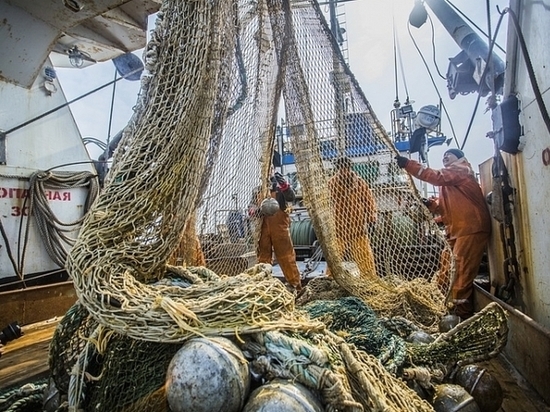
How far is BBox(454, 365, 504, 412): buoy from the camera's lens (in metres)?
1.52

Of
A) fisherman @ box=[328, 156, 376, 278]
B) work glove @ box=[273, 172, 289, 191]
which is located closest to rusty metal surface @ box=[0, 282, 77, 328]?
work glove @ box=[273, 172, 289, 191]

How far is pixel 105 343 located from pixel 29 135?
341 centimetres

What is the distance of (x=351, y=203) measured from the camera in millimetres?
3234

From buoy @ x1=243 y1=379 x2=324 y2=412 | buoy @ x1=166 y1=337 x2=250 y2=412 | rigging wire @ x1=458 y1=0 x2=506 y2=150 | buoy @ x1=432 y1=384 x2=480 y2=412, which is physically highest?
rigging wire @ x1=458 y1=0 x2=506 y2=150

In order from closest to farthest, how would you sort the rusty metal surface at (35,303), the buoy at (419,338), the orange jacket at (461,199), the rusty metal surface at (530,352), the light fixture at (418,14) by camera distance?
the rusty metal surface at (530,352) < the buoy at (419,338) < the rusty metal surface at (35,303) < the orange jacket at (461,199) < the light fixture at (418,14)

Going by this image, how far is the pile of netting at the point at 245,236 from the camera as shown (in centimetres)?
113

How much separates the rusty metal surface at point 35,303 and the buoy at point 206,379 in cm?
281

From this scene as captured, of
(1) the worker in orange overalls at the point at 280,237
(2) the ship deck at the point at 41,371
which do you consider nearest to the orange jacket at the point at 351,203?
(1) the worker in orange overalls at the point at 280,237

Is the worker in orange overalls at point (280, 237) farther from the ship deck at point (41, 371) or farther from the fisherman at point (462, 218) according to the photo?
the ship deck at point (41, 371)

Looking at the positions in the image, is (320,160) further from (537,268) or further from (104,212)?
(104,212)

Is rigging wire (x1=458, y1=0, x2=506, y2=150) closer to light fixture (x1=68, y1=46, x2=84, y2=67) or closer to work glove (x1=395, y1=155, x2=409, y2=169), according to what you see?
work glove (x1=395, y1=155, x2=409, y2=169)

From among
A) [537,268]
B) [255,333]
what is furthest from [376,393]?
[537,268]

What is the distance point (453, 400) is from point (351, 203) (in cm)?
200

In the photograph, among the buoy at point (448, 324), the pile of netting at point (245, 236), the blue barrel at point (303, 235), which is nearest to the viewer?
the pile of netting at point (245, 236)
